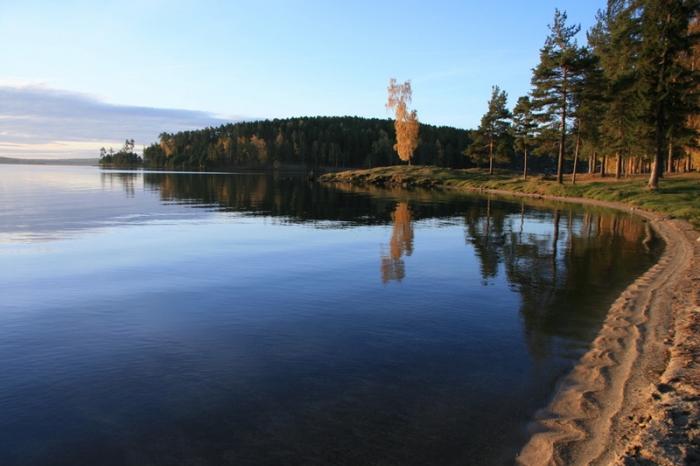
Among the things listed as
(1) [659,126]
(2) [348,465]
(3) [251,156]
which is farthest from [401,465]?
(3) [251,156]

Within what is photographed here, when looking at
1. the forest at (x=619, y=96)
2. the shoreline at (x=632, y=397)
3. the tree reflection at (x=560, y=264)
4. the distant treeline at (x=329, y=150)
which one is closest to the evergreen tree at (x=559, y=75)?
the forest at (x=619, y=96)

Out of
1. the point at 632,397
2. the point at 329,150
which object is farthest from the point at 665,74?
the point at 329,150

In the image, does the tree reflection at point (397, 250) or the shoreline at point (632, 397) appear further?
the tree reflection at point (397, 250)

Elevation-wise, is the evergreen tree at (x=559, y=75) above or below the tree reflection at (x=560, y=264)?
above

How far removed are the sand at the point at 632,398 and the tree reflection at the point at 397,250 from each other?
22.2 feet

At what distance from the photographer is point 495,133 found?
87.7 m

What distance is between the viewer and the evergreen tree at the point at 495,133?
8575cm

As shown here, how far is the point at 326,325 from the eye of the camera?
1108 cm

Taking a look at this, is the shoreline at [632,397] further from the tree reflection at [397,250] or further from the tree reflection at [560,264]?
the tree reflection at [397,250]

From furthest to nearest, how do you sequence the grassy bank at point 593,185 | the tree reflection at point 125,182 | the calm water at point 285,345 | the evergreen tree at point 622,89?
the tree reflection at point 125,182, the evergreen tree at point 622,89, the grassy bank at point 593,185, the calm water at point 285,345

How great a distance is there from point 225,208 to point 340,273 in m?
24.7

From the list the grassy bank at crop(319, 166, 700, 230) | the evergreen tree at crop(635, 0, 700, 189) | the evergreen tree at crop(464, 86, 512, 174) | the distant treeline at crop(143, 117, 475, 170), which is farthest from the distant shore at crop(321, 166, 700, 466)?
the distant treeline at crop(143, 117, 475, 170)

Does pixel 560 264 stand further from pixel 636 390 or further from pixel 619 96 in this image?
pixel 619 96

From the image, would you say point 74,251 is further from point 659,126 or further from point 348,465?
point 659,126
